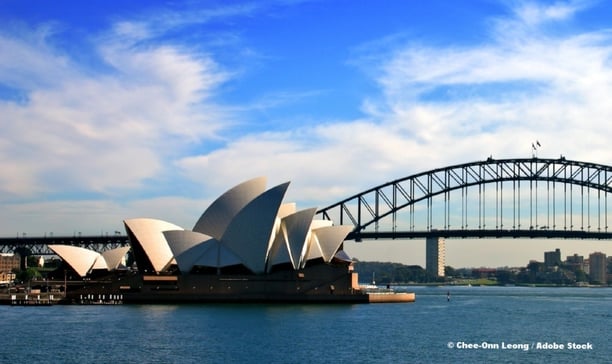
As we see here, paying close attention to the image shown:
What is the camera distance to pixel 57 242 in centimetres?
13700

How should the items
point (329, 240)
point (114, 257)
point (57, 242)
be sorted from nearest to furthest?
point (329, 240) < point (114, 257) < point (57, 242)

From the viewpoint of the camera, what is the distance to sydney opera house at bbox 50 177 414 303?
78.3m

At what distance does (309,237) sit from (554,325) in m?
28.6

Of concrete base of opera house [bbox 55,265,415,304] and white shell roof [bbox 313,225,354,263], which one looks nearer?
concrete base of opera house [bbox 55,265,415,304]

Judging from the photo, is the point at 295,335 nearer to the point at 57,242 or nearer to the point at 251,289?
the point at 251,289

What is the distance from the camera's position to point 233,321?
5603 cm

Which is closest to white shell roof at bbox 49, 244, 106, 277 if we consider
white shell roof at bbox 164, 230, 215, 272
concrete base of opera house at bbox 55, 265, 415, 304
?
concrete base of opera house at bbox 55, 265, 415, 304

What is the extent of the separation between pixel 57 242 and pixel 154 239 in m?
58.8

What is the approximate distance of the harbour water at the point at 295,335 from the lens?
39.7 meters

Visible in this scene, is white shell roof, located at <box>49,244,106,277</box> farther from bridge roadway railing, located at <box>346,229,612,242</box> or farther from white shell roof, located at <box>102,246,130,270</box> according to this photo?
bridge roadway railing, located at <box>346,229,612,242</box>

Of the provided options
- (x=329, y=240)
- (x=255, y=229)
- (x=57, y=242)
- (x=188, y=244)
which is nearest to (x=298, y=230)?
(x=255, y=229)

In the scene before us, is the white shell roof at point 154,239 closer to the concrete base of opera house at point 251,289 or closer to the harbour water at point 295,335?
the concrete base of opera house at point 251,289

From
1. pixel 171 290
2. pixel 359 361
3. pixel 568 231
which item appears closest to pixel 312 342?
pixel 359 361

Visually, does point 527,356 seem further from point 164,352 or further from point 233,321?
point 233,321
